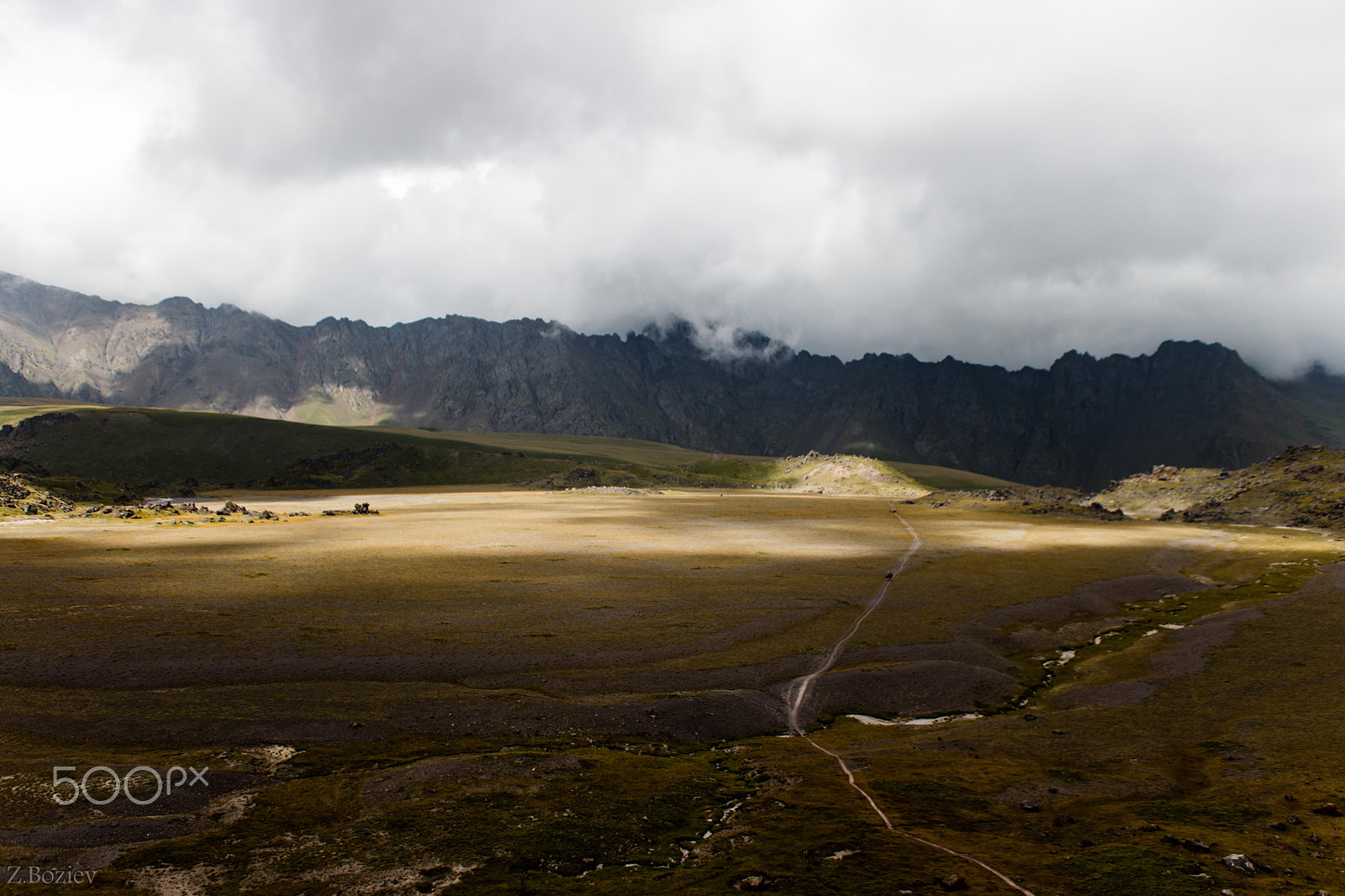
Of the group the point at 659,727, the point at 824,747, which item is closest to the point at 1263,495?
the point at 824,747

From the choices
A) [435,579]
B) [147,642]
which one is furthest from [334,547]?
[147,642]

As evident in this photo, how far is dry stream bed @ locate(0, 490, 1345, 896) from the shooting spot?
10125 millimetres

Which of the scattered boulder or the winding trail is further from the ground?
the scattered boulder

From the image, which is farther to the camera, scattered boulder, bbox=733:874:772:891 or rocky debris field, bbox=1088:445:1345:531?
rocky debris field, bbox=1088:445:1345:531

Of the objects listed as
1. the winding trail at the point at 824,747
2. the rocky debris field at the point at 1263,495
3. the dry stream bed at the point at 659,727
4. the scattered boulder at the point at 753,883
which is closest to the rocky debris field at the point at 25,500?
the dry stream bed at the point at 659,727

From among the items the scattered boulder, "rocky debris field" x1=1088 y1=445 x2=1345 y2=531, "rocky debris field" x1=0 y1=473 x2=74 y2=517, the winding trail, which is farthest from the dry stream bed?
"rocky debris field" x1=1088 y1=445 x2=1345 y2=531

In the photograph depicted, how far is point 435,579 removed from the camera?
36688mm

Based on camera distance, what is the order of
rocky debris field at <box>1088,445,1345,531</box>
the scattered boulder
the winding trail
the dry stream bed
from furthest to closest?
rocky debris field at <box>1088,445,1345,531</box> < the dry stream bed < the winding trail < the scattered boulder

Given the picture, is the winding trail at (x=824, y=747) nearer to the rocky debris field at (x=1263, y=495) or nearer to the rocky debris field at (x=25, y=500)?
the rocky debris field at (x=1263, y=495)

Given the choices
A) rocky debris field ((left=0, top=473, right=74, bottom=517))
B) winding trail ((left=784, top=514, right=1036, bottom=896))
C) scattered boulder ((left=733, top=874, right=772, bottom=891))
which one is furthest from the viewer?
rocky debris field ((left=0, top=473, right=74, bottom=517))

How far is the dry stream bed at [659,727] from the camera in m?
10.1

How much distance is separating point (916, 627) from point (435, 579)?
25.6 m

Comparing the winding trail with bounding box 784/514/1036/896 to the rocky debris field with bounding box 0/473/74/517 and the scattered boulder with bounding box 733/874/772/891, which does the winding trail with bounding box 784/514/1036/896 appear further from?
the rocky debris field with bounding box 0/473/74/517

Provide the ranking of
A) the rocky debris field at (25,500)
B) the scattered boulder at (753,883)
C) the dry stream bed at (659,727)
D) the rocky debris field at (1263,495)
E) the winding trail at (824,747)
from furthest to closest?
the rocky debris field at (1263,495) → the rocky debris field at (25,500) → the dry stream bed at (659,727) → the winding trail at (824,747) → the scattered boulder at (753,883)
